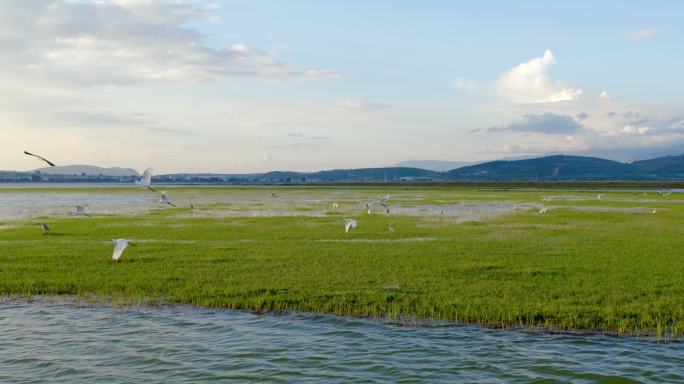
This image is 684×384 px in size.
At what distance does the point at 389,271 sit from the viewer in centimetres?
2317

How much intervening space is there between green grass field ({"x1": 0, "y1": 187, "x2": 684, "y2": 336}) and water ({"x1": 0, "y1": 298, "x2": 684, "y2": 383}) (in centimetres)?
143

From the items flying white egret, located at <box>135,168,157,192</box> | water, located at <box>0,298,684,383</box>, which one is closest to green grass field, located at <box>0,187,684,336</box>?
water, located at <box>0,298,684,383</box>

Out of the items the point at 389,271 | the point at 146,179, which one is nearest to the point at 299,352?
the point at 389,271

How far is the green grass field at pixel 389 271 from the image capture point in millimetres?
17328

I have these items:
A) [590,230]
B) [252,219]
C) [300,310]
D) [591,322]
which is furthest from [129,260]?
[590,230]

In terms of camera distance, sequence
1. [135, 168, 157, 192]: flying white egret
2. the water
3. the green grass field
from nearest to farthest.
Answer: the water < the green grass field < [135, 168, 157, 192]: flying white egret

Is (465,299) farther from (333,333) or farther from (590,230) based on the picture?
(590,230)

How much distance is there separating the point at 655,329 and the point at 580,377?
14.6 ft

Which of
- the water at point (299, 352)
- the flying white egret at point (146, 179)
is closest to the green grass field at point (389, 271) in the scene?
the water at point (299, 352)

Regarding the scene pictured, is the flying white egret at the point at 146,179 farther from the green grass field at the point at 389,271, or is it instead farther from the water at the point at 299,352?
the water at the point at 299,352

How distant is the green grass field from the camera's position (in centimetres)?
1733

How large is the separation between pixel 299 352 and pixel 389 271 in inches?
380

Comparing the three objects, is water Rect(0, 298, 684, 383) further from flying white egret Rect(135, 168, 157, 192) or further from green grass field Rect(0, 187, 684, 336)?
flying white egret Rect(135, 168, 157, 192)

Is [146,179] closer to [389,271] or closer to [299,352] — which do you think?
[389,271]
